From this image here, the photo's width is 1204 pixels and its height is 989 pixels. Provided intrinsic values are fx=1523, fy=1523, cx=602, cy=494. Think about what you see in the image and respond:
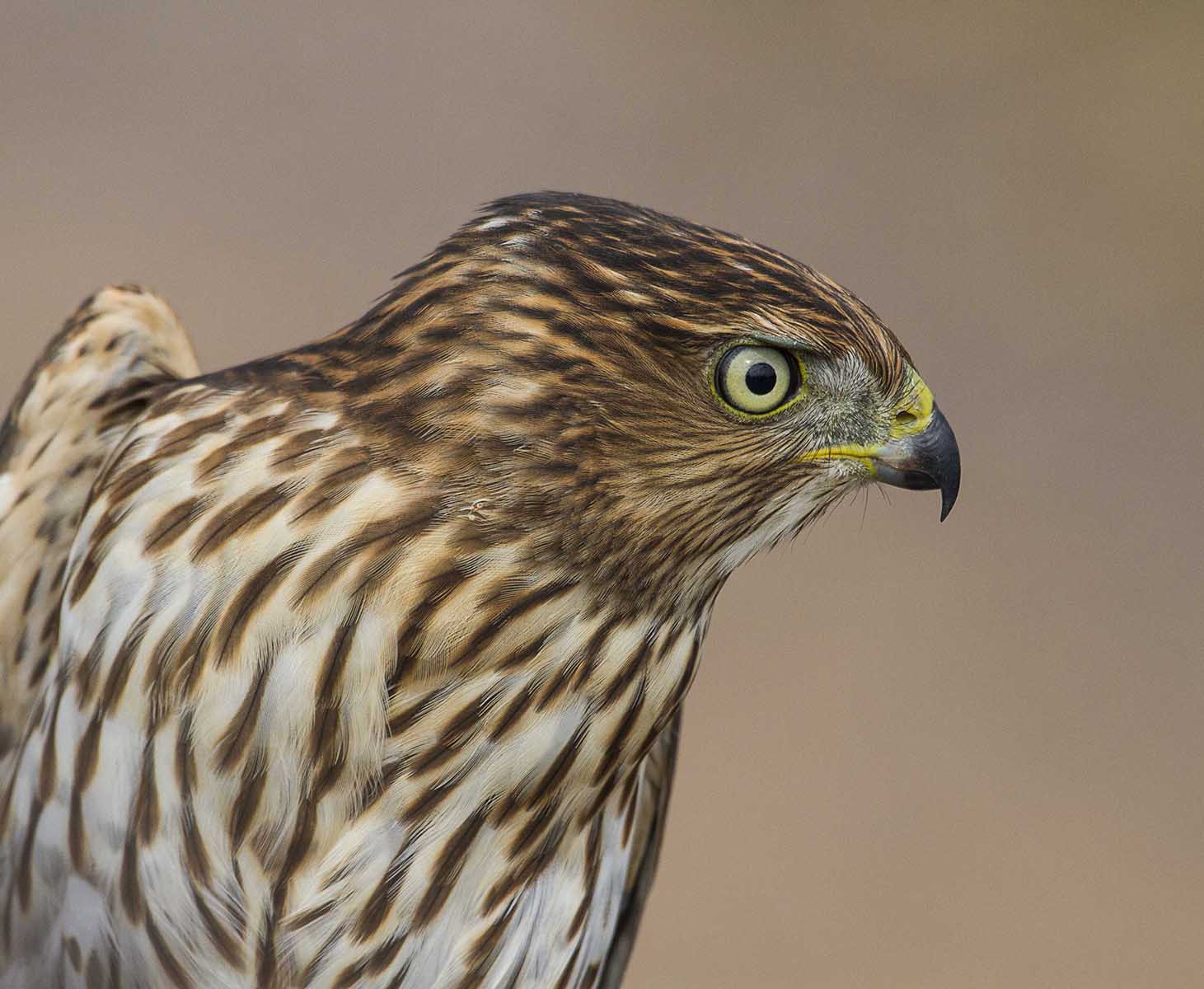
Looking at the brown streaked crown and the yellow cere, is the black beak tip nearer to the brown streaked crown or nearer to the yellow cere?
the yellow cere

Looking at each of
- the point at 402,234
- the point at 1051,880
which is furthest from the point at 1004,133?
the point at 1051,880

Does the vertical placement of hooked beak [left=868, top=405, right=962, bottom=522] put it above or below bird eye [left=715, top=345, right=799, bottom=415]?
below

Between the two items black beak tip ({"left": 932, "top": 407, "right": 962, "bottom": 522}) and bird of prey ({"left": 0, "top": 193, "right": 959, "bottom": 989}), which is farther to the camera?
black beak tip ({"left": 932, "top": 407, "right": 962, "bottom": 522})

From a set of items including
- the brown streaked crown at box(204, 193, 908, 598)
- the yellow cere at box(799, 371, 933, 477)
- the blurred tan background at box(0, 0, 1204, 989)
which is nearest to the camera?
the brown streaked crown at box(204, 193, 908, 598)

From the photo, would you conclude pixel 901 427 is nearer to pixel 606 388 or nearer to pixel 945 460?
pixel 945 460

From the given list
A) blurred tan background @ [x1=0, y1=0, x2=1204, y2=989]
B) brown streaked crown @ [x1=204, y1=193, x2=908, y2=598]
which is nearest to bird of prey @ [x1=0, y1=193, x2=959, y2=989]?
brown streaked crown @ [x1=204, y1=193, x2=908, y2=598]

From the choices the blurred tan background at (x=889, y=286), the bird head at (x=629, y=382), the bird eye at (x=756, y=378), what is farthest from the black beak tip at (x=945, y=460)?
the blurred tan background at (x=889, y=286)

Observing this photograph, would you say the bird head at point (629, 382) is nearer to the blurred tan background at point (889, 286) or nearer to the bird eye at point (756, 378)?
the bird eye at point (756, 378)

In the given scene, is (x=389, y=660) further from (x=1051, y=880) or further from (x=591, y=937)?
(x=1051, y=880)
